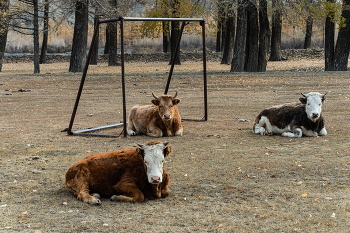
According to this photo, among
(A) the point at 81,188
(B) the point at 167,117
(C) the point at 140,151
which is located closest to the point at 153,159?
(C) the point at 140,151

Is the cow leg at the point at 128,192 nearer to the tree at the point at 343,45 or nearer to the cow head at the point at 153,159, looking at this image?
the cow head at the point at 153,159

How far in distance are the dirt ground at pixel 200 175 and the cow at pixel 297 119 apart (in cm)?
26

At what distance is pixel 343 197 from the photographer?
6930mm

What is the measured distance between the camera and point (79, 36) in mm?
32812

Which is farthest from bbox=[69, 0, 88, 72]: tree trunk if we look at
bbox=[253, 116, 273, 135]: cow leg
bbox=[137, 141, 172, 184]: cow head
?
bbox=[137, 141, 172, 184]: cow head

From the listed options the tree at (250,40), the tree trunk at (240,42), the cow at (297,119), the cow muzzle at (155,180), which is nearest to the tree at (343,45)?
the tree at (250,40)

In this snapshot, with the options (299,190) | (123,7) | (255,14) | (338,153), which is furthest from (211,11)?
(299,190)

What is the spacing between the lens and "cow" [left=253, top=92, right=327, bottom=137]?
11.3m

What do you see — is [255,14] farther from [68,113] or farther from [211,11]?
[68,113]

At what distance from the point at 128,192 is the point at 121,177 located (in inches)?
10.4

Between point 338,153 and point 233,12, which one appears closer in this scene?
point 338,153

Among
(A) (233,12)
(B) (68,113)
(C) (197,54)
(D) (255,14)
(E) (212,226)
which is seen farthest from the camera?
(C) (197,54)

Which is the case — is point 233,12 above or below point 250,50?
above

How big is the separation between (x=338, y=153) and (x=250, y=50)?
21.2 m
